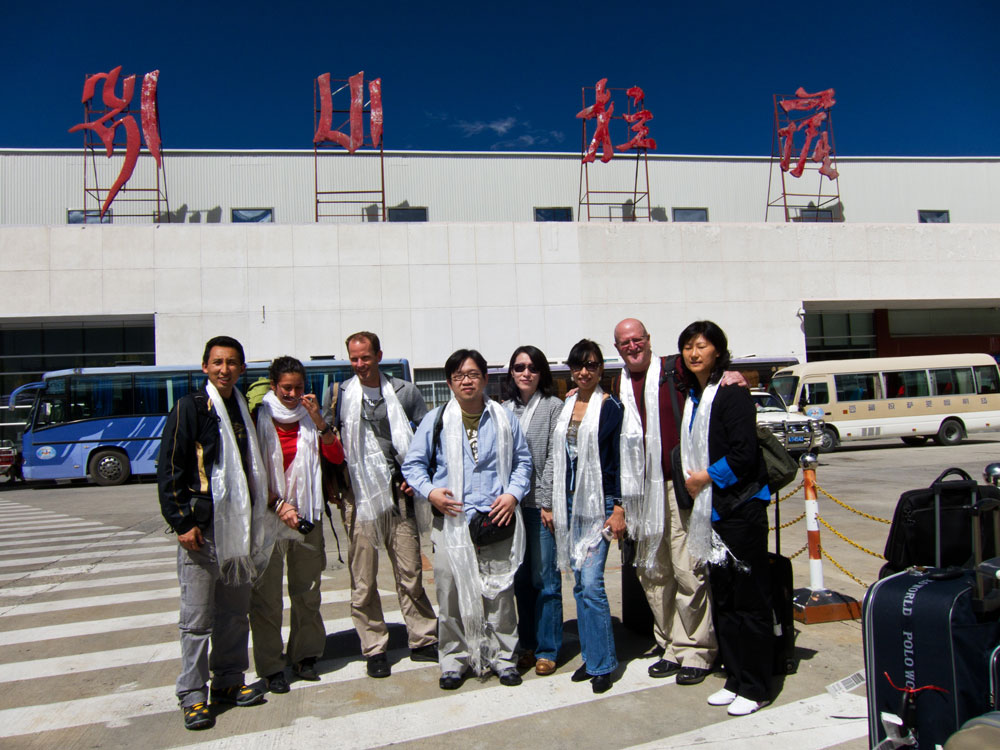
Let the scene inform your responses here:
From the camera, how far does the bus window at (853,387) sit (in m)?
21.0

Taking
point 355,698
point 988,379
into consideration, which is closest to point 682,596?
point 355,698

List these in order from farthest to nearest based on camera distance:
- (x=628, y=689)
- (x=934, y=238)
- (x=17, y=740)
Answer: (x=934, y=238) → (x=628, y=689) → (x=17, y=740)

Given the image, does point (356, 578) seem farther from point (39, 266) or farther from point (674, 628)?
point (39, 266)

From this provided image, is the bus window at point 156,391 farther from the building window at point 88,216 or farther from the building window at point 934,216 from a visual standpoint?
the building window at point 934,216

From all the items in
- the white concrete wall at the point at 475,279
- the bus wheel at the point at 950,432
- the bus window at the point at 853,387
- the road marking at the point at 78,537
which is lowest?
the road marking at the point at 78,537

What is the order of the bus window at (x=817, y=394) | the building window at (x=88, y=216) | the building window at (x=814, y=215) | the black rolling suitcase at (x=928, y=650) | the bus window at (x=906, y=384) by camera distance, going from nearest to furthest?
the black rolling suitcase at (x=928, y=650) < the bus window at (x=817, y=394) < the bus window at (x=906, y=384) < the building window at (x=88, y=216) < the building window at (x=814, y=215)

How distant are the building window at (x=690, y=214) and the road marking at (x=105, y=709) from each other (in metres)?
27.9

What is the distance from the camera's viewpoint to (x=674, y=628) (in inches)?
163

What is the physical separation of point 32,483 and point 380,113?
16178 millimetres

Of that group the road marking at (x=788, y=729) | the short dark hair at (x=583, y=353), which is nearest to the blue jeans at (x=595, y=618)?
the road marking at (x=788, y=729)

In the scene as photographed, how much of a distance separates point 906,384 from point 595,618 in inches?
823

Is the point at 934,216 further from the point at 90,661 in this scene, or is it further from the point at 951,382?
the point at 90,661

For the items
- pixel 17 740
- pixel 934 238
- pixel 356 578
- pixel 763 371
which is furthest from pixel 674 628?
pixel 934 238

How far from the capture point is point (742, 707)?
3592 millimetres
